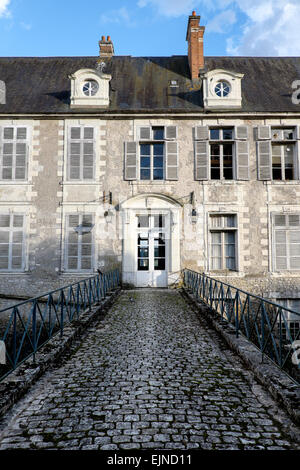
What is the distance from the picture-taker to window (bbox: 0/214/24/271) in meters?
9.62

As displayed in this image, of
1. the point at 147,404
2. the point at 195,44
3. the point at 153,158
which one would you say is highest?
the point at 195,44

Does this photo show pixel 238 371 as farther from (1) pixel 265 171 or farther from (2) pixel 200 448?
(1) pixel 265 171

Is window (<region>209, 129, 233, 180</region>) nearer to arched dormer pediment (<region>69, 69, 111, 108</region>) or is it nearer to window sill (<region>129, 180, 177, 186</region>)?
window sill (<region>129, 180, 177, 186</region>)

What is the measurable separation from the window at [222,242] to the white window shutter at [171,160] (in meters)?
1.87

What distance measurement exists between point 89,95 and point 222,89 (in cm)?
446

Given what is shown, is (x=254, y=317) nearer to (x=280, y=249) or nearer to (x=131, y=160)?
(x=280, y=249)

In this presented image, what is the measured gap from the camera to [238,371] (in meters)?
3.42

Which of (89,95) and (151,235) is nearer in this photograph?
(151,235)

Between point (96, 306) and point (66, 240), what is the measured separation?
391cm

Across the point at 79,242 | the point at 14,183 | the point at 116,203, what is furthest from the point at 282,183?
the point at 14,183

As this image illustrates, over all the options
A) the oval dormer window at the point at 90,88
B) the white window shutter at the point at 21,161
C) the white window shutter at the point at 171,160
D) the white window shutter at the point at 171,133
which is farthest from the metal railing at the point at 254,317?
the oval dormer window at the point at 90,88

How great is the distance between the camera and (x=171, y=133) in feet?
32.8

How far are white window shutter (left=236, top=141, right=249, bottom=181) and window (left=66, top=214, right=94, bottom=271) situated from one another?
503 cm
